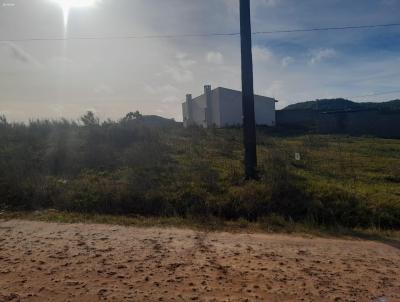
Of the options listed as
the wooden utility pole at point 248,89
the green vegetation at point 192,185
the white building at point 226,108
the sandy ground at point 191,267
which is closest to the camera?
the sandy ground at point 191,267

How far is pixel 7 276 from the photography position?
445cm

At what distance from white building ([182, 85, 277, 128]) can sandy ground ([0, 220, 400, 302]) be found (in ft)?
89.1

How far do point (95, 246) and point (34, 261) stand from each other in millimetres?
850

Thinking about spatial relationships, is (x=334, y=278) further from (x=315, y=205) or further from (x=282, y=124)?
(x=282, y=124)

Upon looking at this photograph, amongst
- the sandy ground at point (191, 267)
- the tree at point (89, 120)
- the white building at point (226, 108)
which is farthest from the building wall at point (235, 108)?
the sandy ground at point (191, 267)

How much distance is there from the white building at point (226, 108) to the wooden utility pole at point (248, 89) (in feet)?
75.3

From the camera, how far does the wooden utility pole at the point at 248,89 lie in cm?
958

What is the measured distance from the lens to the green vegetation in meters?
7.65

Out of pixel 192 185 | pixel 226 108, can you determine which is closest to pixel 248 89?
pixel 192 185

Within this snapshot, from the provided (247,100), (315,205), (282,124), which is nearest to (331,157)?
(247,100)

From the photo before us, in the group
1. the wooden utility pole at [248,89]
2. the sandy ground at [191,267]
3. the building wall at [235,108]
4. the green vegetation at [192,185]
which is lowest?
the sandy ground at [191,267]

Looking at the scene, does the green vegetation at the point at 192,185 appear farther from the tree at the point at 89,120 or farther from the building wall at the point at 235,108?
the building wall at the point at 235,108

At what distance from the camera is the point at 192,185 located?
29.3 ft

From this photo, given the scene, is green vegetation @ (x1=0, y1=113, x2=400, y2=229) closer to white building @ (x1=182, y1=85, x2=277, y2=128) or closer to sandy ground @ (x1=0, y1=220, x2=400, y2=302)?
sandy ground @ (x1=0, y1=220, x2=400, y2=302)
